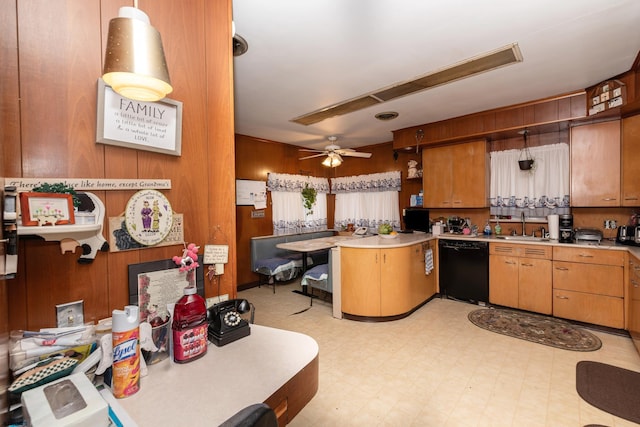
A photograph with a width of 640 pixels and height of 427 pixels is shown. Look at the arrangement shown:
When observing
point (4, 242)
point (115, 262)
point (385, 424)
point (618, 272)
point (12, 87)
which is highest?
point (12, 87)

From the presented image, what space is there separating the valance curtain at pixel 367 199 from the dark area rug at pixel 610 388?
3541mm

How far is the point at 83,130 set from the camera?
98 centimetres

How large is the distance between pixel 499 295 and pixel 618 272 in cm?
121

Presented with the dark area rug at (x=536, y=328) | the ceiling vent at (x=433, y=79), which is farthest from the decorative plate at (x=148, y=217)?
the dark area rug at (x=536, y=328)

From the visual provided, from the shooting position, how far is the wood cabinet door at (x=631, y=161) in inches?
120

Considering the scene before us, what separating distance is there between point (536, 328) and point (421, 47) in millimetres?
3249

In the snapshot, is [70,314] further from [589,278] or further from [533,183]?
[533,183]

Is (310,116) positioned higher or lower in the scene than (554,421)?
higher

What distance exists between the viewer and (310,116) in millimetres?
4090

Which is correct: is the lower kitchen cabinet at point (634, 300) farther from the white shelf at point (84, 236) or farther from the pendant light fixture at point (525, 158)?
the white shelf at point (84, 236)

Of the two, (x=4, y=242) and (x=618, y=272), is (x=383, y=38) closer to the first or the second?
(x=4, y=242)

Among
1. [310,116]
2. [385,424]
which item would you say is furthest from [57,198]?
[310,116]

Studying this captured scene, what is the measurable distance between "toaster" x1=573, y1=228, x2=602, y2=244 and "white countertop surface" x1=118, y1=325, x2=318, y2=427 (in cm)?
398

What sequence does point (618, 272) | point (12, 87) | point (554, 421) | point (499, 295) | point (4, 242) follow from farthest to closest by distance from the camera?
point (499, 295), point (618, 272), point (554, 421), point (12, 87), point (4, 242)
